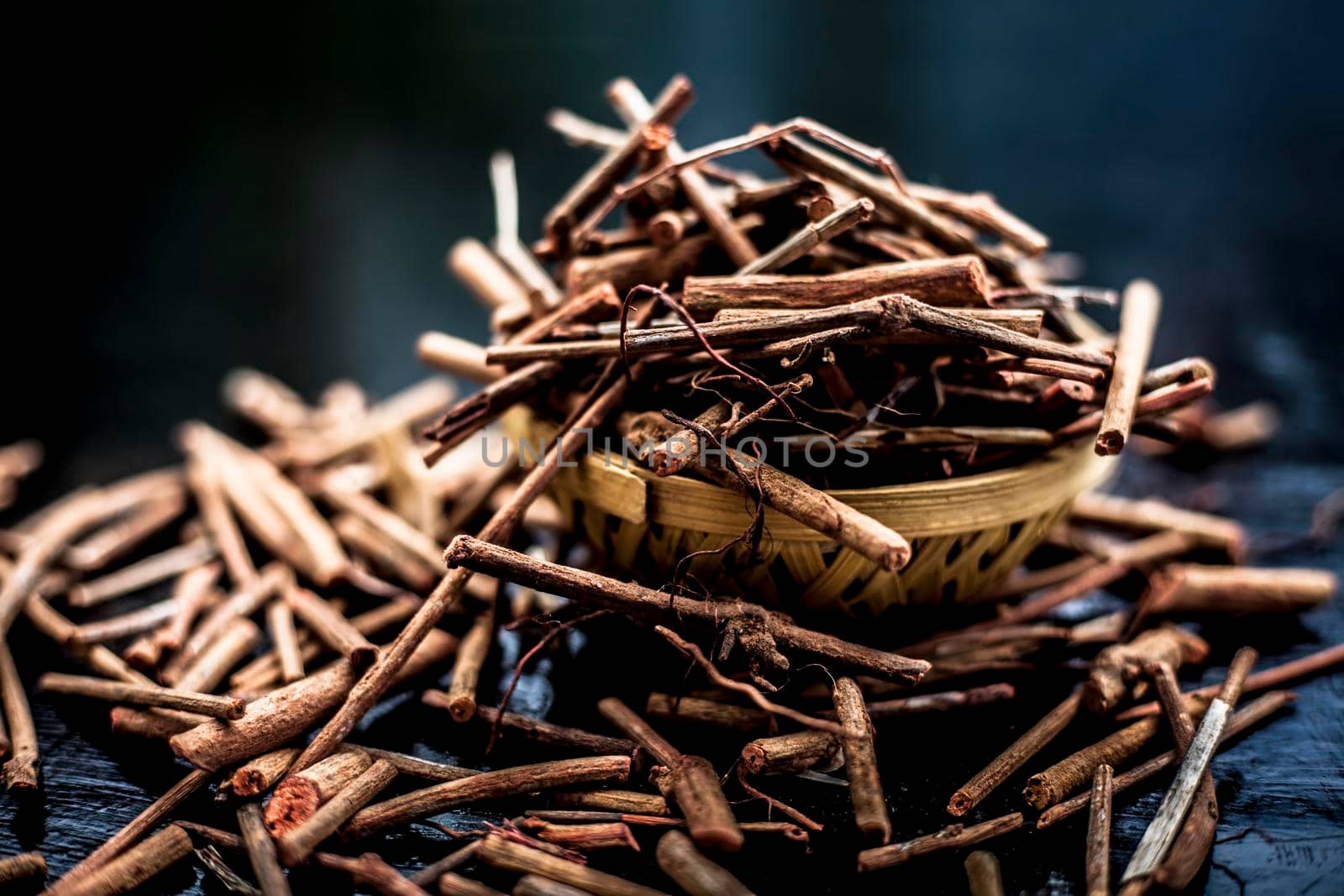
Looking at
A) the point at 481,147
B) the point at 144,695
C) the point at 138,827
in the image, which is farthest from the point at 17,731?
the point at 481,147

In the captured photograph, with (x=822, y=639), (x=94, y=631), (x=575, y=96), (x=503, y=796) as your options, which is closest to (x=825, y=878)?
(x=822, y=639)

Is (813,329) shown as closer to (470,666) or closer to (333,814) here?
(470,666)

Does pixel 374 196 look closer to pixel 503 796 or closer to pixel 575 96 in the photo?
pixel 575 96

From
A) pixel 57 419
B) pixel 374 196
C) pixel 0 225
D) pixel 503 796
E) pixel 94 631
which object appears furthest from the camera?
pixel 374 196

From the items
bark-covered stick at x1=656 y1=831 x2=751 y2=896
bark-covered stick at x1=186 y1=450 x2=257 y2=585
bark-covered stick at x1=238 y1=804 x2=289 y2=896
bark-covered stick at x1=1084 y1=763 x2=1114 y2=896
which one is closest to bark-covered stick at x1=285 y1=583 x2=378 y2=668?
bark-covered stick at x1=186 y1=450 x2=257 y2=585

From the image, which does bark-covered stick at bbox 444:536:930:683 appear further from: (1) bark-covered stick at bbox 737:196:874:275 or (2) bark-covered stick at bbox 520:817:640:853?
(1) bark-covered stick at bbox 737:196:874:275

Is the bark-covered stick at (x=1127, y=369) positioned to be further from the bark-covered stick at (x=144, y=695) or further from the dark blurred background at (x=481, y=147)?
the dark blurred background at (x=481, y=147)

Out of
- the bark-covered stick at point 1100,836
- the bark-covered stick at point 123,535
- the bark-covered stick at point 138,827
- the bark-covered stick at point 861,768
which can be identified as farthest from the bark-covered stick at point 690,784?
the bark-covered stick at point 123,535
